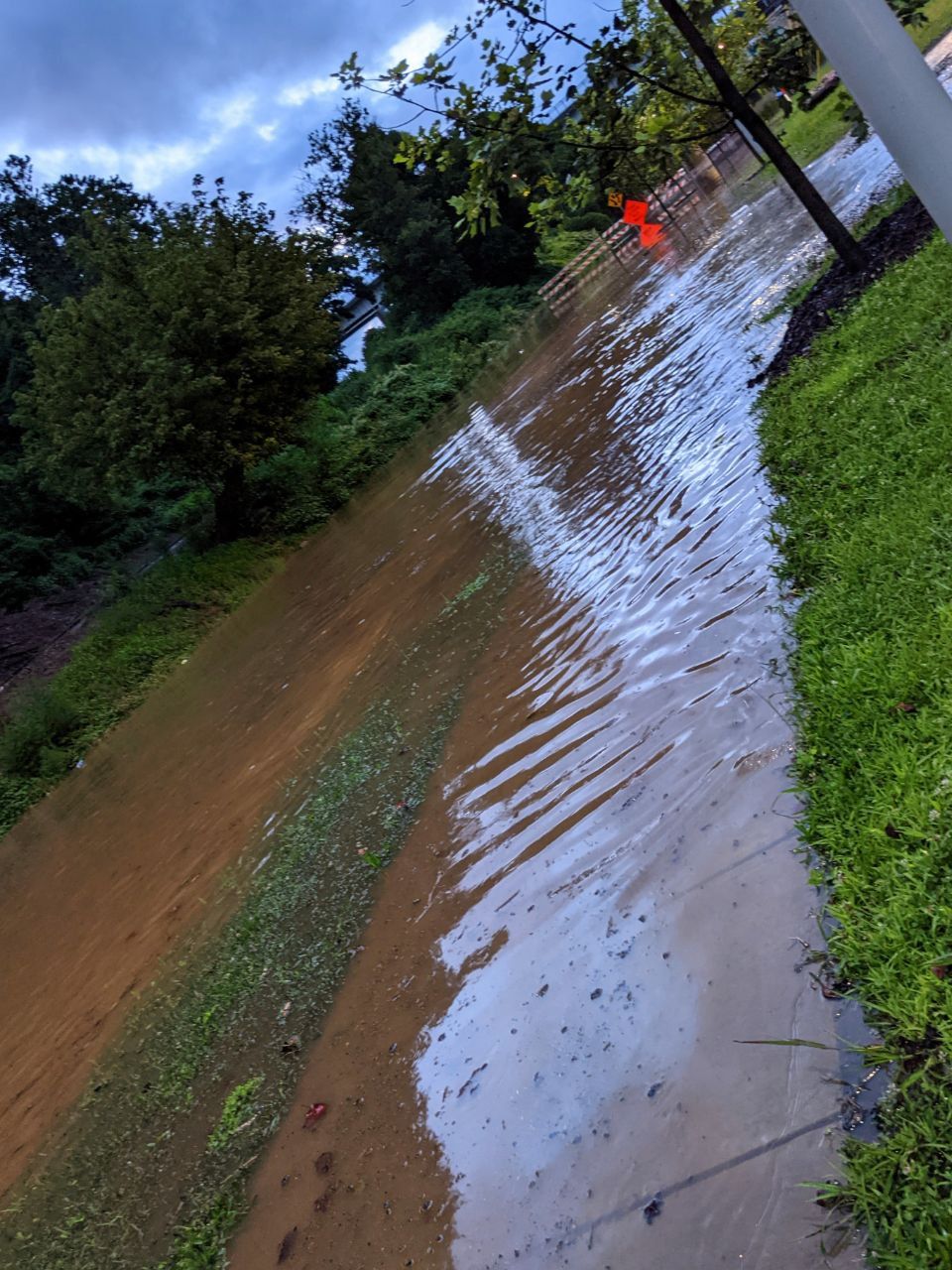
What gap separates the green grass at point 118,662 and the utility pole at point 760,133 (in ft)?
42.8

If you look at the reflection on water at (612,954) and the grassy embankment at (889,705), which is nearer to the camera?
the grassy embankment at (889,705)

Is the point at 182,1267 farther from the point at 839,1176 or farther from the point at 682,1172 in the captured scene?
the point at 839,1176

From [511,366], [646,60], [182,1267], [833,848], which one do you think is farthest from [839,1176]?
[511,366]

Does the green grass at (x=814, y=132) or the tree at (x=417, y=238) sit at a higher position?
the tree at (x=417, y=238)

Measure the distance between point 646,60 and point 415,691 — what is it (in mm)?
7243

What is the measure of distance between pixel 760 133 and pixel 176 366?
1573 cm

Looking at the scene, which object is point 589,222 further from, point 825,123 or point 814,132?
point 825,123

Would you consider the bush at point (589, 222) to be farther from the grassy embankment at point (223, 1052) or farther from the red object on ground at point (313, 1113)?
the red object on ground at point (313, 1113)

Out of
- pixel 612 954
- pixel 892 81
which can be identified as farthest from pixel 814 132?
pixel 612 954

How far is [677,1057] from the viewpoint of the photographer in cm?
312

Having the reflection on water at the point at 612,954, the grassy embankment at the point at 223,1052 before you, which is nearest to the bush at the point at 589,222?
the reflection on water at the point at 612,954

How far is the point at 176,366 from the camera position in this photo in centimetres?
2106

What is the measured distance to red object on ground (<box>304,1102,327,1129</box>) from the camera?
4016 millimetres

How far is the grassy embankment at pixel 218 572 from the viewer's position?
1504 centimetres
